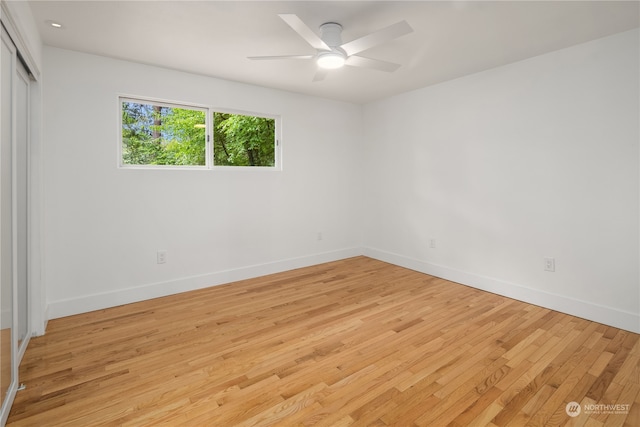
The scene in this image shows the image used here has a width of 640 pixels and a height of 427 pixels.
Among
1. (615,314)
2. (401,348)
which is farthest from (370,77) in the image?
(615,314)

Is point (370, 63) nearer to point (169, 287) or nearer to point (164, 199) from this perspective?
point (164, 199)

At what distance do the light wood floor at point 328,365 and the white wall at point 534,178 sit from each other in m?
0.39

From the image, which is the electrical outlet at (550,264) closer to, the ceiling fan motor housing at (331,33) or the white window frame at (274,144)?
the ceiling fan motor housing at (331,33)

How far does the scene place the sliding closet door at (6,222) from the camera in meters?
1.69

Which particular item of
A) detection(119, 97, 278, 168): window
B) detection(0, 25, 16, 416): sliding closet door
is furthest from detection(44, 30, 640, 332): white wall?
detection(0, 25, 16, 416): sliding closet door

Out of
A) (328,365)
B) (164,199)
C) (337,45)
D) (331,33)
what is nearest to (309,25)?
(331,33)

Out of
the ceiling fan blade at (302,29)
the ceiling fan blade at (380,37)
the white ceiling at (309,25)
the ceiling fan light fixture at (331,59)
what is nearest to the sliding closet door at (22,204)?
the white ceiling at (309,25)

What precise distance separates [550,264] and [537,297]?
1.18 feet

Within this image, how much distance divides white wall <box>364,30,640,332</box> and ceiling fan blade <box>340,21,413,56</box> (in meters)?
1.96

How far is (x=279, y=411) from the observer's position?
5.72 feet

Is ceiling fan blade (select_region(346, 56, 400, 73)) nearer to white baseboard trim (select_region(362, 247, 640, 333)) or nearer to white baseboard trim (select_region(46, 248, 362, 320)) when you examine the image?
white baseboard trim (select_region(362, 247, 640, 333))

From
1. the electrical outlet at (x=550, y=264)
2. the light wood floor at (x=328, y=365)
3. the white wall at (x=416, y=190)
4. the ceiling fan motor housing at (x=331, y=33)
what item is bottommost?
the light wood floor at (x=328, y=365)

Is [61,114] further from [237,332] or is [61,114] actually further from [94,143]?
[237,332]

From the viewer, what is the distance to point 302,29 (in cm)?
205
